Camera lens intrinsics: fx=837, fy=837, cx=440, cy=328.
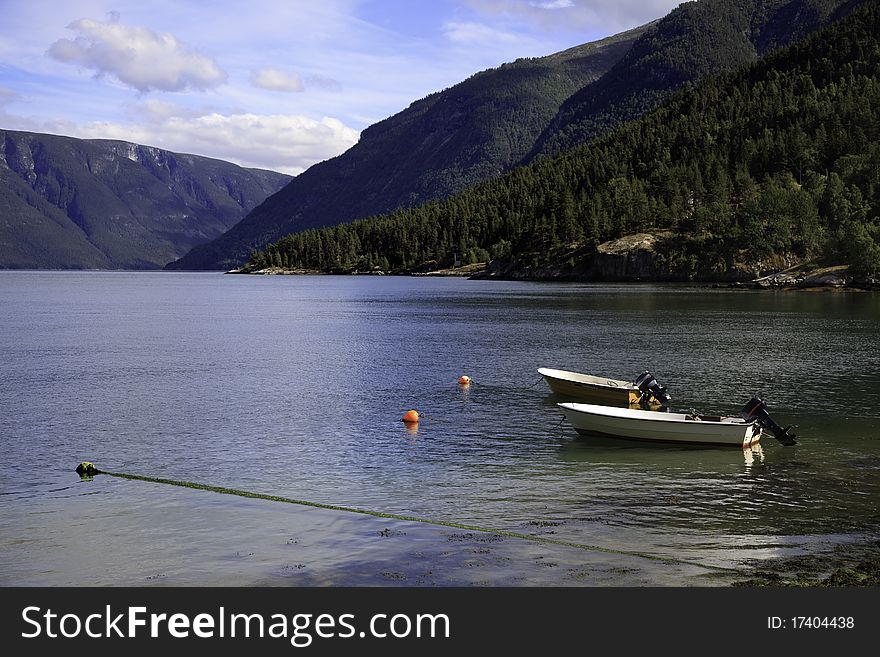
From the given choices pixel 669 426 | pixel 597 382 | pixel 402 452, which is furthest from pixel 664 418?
pixel 597 382

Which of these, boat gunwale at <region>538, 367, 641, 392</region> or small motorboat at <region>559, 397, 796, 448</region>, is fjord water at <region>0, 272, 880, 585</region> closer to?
small motorboat at <region>559, 397, 796, 448</region>

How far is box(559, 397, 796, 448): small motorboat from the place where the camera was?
40.7 m

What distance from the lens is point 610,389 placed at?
53.1 meters

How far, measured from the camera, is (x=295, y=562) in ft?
81.7

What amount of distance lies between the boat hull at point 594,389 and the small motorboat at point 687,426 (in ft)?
28.6

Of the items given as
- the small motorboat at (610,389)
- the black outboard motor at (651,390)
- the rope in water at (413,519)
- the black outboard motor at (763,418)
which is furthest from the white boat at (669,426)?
the rope in water at (413,519)

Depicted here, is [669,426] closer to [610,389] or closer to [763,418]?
[763,418]

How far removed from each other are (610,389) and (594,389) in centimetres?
153

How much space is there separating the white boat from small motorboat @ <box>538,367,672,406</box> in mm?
7154

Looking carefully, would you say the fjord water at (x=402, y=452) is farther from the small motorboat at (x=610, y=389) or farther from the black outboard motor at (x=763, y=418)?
the small motorboat at (x=610, y=389)
